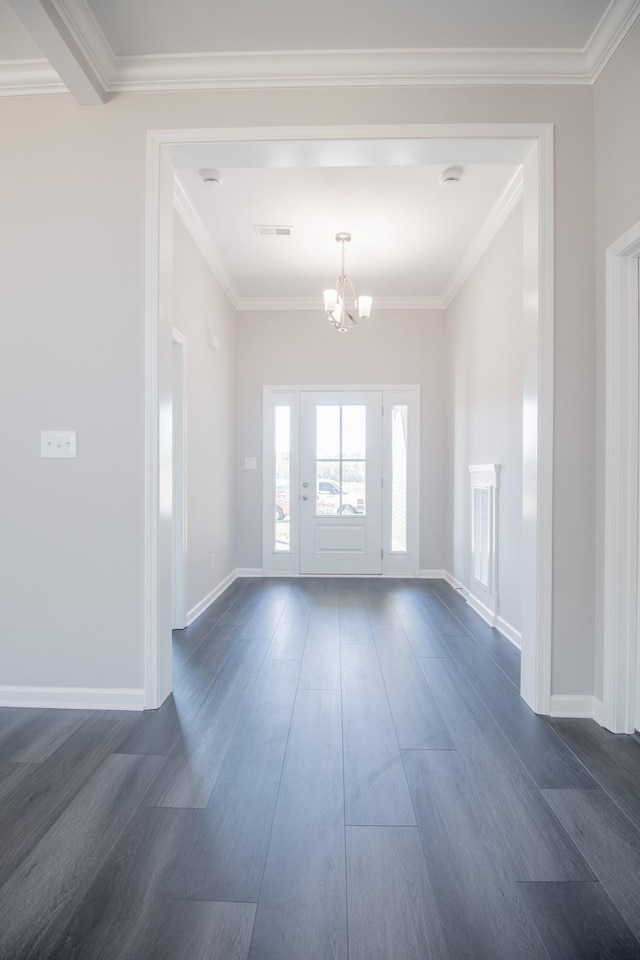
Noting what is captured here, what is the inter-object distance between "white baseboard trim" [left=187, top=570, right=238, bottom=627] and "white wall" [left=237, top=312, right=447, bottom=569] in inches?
12.1

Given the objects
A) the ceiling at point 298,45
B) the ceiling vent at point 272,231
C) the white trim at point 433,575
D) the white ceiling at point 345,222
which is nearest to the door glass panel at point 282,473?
the white ceiling at point 345,222

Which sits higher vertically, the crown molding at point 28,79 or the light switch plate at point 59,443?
the crown molding at point 28,79

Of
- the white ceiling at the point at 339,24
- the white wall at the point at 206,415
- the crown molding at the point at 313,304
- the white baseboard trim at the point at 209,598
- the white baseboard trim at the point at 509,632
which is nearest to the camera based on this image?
the white ceiling at the point at 339,24

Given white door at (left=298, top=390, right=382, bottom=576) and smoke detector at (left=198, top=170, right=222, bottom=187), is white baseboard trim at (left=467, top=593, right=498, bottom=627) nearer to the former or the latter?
white door at (left=298, top=390, right=382, bottom=576)

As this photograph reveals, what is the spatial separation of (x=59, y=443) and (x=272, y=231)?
231 centimetres

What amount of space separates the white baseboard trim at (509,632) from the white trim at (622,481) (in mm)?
918

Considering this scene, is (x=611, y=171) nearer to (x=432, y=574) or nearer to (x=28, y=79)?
(x=28, y=79)

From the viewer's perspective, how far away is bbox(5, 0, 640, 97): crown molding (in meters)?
2.14

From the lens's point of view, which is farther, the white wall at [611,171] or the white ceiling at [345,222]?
the white ceiling at [345,222]

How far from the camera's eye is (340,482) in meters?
5.21

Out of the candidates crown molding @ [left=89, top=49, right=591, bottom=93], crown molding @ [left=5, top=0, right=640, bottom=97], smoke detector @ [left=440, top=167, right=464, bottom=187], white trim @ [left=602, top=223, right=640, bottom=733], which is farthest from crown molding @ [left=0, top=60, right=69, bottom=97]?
white trim @ [left=602, top=223, right=640, bottom=733]

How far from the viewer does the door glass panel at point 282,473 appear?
5.21 meters

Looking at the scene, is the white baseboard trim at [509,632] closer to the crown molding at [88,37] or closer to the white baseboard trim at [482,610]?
the white baseboard trim at [482,610]

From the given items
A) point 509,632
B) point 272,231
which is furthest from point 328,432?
point 509,632
